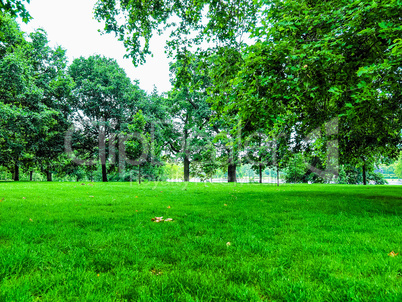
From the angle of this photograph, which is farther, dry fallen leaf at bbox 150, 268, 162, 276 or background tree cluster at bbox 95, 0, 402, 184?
background tree cluster at bbox 95, 0, 402, 184

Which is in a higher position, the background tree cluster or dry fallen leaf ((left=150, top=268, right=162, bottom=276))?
the background tree cluster

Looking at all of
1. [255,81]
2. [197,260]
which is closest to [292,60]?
[255,81]

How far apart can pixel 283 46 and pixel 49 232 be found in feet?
21.2

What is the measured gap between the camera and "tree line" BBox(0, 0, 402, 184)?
5.24 m

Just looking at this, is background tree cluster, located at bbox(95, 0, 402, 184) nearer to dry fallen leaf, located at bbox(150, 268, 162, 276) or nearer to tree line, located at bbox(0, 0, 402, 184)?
tree line, located at bbox(0, 0, 402, 184)

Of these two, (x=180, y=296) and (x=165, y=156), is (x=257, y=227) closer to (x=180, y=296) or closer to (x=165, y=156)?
(x=180, y=296)

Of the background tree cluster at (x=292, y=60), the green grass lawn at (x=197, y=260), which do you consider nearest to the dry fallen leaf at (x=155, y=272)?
the green grass lawn at (x=197, y=260)

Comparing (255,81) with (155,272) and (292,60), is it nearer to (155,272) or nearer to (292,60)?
(292,60)

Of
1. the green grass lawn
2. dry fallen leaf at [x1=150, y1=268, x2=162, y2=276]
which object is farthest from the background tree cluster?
dry fallen leaf at [x1=150, y1=268, x2=162, y2=276]

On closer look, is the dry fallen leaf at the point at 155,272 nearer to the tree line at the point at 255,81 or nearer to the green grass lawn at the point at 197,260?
the green grass lawn at the point at 197,260

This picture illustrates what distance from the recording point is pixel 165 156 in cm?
3164

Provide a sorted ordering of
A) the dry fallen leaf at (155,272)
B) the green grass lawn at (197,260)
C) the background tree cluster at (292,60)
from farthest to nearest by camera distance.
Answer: the background tree cluster at (292,60) → the dry fallen leaf at (155,272) → the green grass lawn at (197,260)

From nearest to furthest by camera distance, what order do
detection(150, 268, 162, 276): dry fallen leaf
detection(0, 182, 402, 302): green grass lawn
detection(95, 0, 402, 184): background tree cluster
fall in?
1. detection(0, 182, 402, 302): green grass lawn
2. detection(150, 268, 162, 276): dry fallen leaf
3. detection(95, 0, 402, 184): background tree cluster

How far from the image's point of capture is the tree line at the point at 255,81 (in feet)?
17.2
